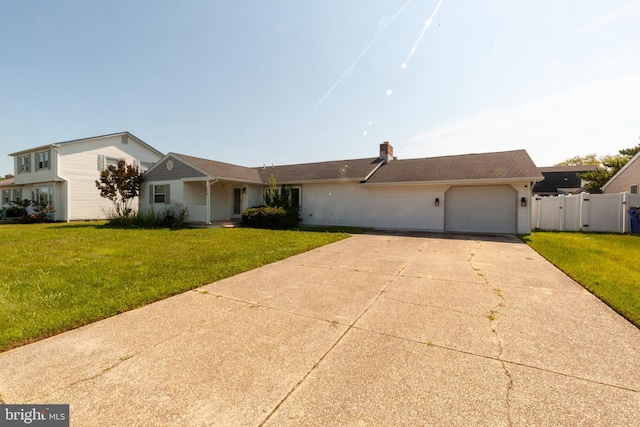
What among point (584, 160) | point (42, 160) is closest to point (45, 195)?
point (42, 160)

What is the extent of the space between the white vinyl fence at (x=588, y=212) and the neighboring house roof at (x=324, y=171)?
9.50 meters

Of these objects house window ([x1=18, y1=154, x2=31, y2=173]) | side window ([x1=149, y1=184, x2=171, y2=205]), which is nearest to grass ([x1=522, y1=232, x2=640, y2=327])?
side window ([x1=149, y1=184, x2=171, y2=205])

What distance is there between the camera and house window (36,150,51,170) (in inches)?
755

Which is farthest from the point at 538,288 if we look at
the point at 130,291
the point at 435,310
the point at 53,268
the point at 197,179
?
the point at 197,179

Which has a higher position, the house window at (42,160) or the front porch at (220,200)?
the house window at (42,160)

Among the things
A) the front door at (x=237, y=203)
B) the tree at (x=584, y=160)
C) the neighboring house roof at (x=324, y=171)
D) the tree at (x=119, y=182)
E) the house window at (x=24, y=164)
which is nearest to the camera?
the tree at (x=119, y=182)

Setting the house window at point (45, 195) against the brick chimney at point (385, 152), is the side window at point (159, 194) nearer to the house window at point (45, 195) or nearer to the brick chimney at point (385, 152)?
the house window at point (45, 195)

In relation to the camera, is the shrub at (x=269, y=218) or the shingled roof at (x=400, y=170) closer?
the shingled roof at (x=400, y=170)

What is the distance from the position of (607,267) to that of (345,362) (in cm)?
705

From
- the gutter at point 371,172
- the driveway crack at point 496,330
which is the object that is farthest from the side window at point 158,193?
the driveway crack at point 496,330

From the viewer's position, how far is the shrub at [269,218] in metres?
14.5

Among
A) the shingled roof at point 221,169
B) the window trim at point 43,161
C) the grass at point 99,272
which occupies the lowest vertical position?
the grass at point 99,272

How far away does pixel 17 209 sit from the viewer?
19.7 m

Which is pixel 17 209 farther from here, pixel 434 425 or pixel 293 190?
pixel 434 425
